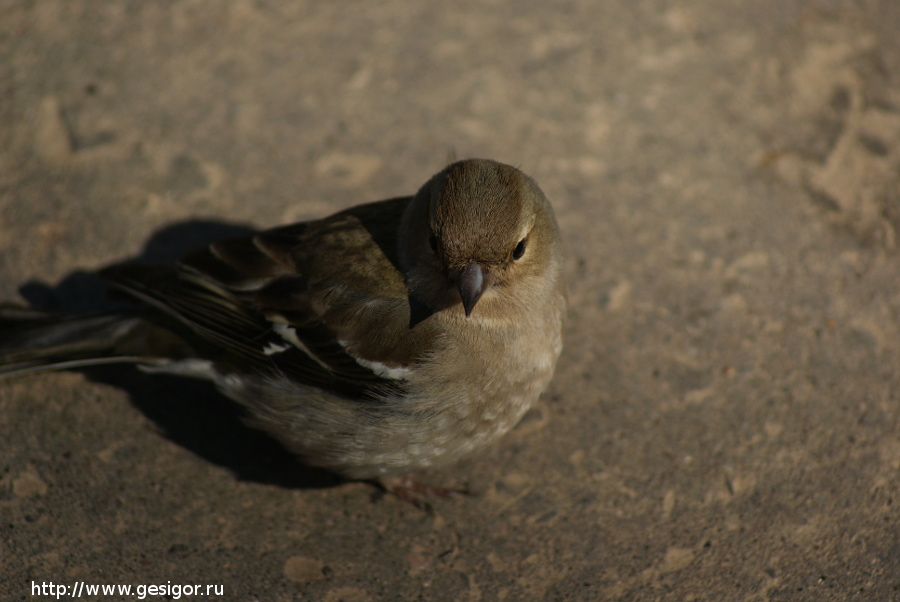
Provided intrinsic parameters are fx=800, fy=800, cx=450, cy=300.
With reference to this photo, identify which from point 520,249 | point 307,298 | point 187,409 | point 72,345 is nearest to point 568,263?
point 520,249

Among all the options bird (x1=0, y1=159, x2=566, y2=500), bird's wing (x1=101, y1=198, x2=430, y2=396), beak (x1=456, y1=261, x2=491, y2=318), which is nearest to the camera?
beak (x1=456, y1=261, x2=491, y2=318)

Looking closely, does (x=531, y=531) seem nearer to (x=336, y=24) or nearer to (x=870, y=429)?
(x=870, y=429)

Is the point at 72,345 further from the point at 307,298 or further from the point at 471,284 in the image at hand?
the point at 471,284

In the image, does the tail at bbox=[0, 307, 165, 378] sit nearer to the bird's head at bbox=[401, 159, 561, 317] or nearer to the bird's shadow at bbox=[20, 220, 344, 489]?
the bird's shadow at bbox=[20, 220, 344, 489]

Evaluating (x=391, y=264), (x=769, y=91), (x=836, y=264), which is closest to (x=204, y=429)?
(x=391, y=264)

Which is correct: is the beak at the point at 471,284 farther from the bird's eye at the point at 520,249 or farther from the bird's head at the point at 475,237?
the bird's eye at the point at 520,249

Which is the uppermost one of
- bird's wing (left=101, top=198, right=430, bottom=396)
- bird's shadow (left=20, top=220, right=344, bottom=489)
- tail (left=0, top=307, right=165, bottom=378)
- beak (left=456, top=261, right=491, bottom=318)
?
beak (left=456, top=261, right=491, bottom=318)

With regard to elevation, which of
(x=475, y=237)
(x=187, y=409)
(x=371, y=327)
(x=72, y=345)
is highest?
(x=475, y=237)

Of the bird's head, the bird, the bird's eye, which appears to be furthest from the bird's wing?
the bird's eye
